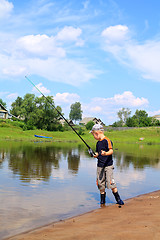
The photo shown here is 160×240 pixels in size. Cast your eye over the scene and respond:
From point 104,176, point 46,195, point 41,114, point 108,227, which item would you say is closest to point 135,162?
point 46,195

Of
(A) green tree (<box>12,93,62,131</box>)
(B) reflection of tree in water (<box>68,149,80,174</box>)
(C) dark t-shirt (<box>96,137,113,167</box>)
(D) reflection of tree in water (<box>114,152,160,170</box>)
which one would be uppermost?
(A) green tree (<box>12,93,62,131</box>)

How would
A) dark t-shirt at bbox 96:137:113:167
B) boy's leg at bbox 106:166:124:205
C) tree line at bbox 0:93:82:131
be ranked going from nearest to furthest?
boy's leg at bbox 106:166:124:205 → dark t-shirt at bbox 96:137:113:167 → tree line at bbox 0:93:82:131

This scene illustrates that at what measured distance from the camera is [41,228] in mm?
4828

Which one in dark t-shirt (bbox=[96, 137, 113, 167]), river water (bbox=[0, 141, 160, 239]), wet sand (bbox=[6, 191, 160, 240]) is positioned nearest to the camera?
wet sand (bbox=[6, 191, 160, 240])

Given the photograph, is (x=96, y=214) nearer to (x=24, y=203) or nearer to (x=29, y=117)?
(x=24, y=203)

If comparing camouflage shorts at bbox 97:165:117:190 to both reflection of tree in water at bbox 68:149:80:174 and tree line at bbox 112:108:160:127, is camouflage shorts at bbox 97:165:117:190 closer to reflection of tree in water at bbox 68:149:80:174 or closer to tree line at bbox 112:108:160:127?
reflection of tree in water at bbox 68:149:80:174

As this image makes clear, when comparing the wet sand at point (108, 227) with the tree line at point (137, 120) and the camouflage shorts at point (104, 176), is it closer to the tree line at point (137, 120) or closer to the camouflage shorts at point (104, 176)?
the camouflage shorts at point (104, 176)

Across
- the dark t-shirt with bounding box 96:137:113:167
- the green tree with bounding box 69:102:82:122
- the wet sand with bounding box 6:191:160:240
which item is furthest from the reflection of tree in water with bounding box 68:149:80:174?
the green tree with bounding box 69:102:82:122

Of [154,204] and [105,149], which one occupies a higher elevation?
[105,149]

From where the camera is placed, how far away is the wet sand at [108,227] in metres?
4.14

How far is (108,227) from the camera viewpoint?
15.2ft

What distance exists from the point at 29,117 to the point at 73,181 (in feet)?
227

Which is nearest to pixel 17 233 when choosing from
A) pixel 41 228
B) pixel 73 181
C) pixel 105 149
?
pixel 41 228

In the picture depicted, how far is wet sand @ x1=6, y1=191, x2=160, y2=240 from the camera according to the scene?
4.14 meters
